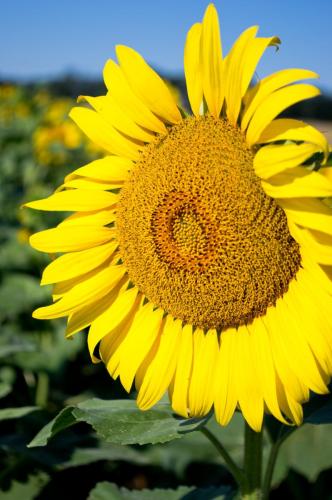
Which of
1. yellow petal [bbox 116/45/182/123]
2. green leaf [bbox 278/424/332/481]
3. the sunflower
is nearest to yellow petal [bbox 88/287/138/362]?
the sunflower

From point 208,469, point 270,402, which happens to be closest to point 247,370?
point 270,402

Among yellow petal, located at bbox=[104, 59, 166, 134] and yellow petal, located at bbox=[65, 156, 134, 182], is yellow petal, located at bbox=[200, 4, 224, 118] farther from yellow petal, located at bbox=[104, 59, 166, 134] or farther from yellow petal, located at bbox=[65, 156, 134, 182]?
yellow petal, located at bbox=[65, 156, 134, 182]

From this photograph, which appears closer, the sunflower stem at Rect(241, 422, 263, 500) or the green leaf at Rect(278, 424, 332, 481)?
the sunflower stem at Rect(241, 422, 263, 500)

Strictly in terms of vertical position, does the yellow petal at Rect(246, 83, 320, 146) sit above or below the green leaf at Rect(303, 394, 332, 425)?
above

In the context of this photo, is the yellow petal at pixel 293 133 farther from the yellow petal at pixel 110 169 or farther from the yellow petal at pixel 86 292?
the yellow petal at pixel 86 292

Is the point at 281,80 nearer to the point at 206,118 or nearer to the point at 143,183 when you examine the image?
the point at 206,118

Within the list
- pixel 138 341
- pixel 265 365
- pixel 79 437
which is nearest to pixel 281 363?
pixel 265 365
